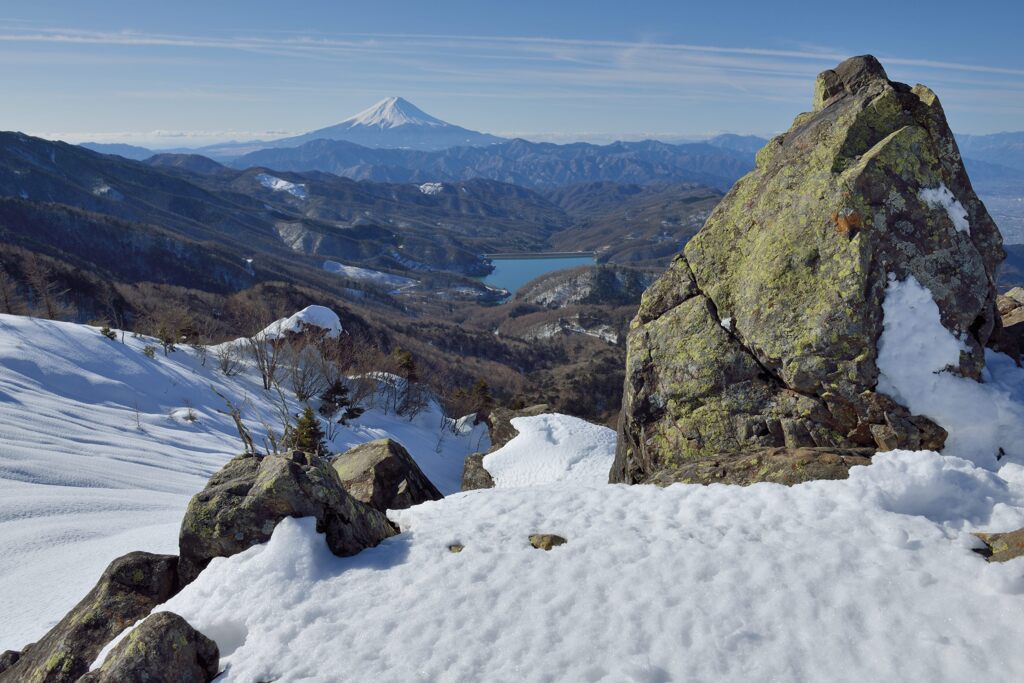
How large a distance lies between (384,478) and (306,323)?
122 feet

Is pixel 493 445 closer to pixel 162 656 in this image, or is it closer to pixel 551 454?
pixel 551 454

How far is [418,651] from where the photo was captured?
657 centimetres

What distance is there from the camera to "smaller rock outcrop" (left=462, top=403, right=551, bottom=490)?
76.9 ft

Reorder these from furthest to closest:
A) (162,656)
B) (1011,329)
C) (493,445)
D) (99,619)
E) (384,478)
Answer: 1. (493,445)
2. (384,478)
3. (1011,329)
4. (99,619)
5. (162,656)

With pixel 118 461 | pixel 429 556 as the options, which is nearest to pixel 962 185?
pixel 429 556

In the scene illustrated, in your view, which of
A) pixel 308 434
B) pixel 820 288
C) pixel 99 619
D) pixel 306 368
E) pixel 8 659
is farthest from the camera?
pixel 306 368

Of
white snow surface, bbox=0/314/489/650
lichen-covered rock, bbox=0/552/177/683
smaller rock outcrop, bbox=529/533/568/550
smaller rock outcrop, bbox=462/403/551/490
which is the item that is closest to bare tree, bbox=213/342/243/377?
white snow surface, bbox=0/314/489/650

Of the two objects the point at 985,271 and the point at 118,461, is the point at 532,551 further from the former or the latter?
the point at 118,461

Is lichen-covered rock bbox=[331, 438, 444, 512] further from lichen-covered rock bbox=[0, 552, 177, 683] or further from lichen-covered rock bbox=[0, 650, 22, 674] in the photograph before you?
lichen-covered rock bbox=[0, 650, 22, 674]

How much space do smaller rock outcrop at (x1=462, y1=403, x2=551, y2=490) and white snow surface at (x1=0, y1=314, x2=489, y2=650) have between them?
6585 mm

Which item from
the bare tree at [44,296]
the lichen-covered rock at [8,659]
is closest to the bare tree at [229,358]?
the bare tree at [44,296]

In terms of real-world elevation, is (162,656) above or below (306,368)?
above

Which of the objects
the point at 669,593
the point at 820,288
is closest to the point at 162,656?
the point at 669,593

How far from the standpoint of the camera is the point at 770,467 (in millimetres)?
9812
